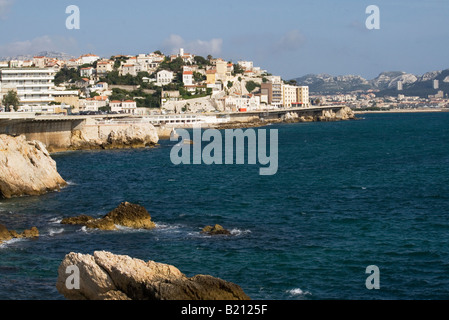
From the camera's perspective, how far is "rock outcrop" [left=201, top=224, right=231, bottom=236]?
25.8m

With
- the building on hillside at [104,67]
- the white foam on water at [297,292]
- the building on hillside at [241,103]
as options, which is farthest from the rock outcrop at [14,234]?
the building on hillside at [104,67]

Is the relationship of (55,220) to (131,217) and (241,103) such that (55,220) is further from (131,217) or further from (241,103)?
(241,103)

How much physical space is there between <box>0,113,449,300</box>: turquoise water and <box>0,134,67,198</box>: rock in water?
125 centimetres

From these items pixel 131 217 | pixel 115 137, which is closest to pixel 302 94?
pixel 115 137

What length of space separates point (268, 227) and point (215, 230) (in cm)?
259

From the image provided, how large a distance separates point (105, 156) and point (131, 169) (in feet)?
35.4

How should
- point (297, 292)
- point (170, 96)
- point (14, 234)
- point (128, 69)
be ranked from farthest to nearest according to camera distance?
1. point (128, 69)
2. point (170, 96)
3. point (14, 234)
4. point (297, 292)

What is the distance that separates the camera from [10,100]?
3191 inches

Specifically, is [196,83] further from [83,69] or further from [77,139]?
[77,139]

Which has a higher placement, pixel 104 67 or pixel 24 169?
pixel 104 67

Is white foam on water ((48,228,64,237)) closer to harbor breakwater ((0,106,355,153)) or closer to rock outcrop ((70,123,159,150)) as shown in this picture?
harbor breakwater ((0,106,355,153))

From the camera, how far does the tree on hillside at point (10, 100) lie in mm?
80994

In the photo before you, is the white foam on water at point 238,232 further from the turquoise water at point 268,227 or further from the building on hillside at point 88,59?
the building on hillside at point 88,59

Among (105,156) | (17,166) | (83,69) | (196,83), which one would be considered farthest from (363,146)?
→ (83,69)
